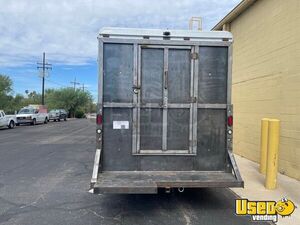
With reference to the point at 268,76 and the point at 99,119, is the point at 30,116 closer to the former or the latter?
the point at 268,76

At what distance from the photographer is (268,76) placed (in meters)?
9.60

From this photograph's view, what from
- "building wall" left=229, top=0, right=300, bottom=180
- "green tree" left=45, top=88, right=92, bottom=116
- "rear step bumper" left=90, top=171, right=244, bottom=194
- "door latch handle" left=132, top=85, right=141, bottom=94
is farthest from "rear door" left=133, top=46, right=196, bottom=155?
"green tree" left=45, top=88, right=92, bottom=116

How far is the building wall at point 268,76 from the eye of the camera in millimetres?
8148

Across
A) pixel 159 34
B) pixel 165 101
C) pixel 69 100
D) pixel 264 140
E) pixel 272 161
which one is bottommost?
pixel 272 161

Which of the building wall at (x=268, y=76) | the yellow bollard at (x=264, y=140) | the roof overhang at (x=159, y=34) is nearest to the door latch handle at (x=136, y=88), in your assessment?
the roof overhang at (x=159, y=34)

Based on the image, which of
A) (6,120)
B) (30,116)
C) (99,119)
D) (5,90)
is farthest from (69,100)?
(99,119)

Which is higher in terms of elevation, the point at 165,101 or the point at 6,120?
the point at 165,101

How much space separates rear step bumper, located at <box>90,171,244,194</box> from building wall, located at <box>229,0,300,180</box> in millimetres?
3468

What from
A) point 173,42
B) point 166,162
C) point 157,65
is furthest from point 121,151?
point 173,42

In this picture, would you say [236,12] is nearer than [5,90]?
Yes

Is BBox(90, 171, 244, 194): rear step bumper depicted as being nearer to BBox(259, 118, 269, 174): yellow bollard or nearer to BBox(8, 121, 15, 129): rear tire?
BBox(259, 118, 269, 174): yellow bollard

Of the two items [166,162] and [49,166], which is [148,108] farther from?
[49,166]

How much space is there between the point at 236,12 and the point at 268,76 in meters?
3.41

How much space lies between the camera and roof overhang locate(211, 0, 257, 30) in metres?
10.7
